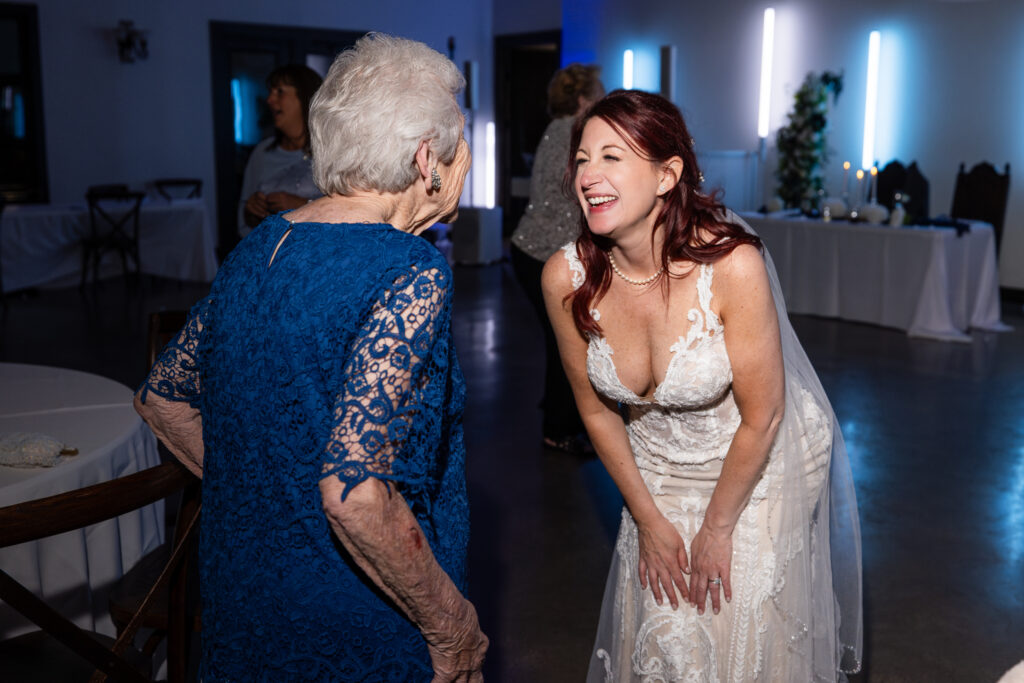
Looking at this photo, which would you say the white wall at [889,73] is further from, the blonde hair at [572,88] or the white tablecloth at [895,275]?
the blonde hair at [572,88]

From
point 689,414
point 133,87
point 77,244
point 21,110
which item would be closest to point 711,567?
point 689,414

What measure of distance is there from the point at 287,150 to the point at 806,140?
23.4 feet

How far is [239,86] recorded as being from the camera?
11.5m

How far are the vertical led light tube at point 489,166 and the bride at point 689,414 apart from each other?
11928 mm

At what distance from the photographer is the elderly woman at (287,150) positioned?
3.64 meters

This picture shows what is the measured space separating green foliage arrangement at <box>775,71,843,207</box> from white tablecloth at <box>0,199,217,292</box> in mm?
6012

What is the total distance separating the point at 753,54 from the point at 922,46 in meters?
2.03

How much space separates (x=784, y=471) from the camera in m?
1.88

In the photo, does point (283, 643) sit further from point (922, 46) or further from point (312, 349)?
point (922, 46)

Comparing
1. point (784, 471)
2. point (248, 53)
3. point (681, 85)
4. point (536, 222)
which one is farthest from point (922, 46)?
point (784, 471)

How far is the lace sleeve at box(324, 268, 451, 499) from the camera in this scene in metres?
1.15

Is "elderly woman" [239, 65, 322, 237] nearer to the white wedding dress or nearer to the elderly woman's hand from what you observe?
the white wedding dress

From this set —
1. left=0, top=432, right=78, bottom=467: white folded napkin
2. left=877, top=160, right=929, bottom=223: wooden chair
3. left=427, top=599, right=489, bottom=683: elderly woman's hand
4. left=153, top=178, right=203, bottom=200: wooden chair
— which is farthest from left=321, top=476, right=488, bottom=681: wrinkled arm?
left=153, top=178, right=203, bottom=200: wooden chair

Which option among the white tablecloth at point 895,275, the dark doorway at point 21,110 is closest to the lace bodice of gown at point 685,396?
the white tablecloth at point 895,275
